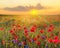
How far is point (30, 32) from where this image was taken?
1472 millimetres

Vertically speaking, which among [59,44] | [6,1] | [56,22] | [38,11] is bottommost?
[59,44]

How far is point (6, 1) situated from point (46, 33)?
0.49 meters

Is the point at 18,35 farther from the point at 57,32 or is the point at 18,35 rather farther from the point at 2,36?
the point at 57,32

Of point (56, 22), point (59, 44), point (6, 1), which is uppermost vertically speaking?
point (6, 1)

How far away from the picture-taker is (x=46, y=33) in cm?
147

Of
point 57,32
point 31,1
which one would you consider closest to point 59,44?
point 57,32

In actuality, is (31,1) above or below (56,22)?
above

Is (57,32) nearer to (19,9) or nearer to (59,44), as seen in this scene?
(59,44)

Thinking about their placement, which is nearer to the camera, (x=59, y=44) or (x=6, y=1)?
(x=59, y=44)

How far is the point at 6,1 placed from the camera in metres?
1.54

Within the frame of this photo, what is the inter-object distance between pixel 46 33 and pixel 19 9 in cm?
35

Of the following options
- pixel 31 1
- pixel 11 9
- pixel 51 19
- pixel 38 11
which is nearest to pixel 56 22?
pixel 51 19

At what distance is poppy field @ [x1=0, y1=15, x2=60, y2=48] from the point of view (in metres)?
1.45

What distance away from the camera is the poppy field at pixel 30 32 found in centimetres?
145
